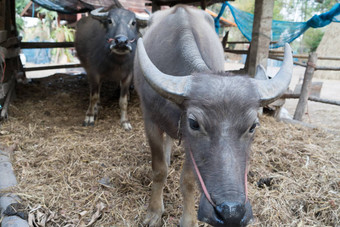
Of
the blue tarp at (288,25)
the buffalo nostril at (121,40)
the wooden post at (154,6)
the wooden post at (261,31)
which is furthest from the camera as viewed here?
the wooden post at (154,6)

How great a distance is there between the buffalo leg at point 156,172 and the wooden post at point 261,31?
301cm

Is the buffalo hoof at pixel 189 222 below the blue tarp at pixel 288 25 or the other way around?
below

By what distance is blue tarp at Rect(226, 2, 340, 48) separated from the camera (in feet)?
18.1

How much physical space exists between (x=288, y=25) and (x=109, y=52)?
15.5 ft

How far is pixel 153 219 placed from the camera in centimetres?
226

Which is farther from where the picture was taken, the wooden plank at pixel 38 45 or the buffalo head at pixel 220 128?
the wooden plank at pixel 38 45

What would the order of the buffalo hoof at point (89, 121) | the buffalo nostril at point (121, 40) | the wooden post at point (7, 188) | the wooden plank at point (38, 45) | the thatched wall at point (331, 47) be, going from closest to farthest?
1. the wooden post at point (7, 188)
2. the buffalo nostril at point (121, 40)
3. the buffalo hoof at point (89, 121)
4. the wooden plank at point (38, 45)
5. the thatched wall at point (331, 47)

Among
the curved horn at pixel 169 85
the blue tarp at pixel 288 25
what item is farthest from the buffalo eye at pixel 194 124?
the blue tarp at pixel 288 25

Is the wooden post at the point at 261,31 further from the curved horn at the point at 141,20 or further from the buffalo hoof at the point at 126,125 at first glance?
the buffalo hoof at the point at 126,125

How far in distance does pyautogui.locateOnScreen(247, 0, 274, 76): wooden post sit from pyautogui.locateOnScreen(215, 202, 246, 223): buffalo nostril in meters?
3.79

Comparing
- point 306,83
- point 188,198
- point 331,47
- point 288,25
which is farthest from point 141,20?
point 331,47

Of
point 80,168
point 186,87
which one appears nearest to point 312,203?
point 186,87

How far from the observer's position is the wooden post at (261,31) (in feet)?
14.5

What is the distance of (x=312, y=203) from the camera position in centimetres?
253
